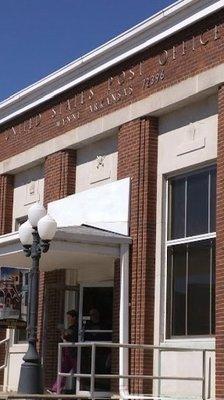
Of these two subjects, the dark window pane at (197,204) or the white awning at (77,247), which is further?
the white awning at (77,247)

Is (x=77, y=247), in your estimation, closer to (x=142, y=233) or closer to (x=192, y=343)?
(x=142, y=233)

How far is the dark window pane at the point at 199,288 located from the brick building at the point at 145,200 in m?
0.02

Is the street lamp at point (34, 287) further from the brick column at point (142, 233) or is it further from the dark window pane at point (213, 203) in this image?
the dark window pane at point (213, 203)

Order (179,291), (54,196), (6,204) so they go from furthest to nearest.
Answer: (6,204)
(54,196)
(179,291)

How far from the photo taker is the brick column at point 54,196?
70.7 feet

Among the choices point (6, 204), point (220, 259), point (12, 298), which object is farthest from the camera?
point (6, 204)

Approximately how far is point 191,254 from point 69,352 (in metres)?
3.50

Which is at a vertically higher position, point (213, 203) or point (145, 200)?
point (145, 200)

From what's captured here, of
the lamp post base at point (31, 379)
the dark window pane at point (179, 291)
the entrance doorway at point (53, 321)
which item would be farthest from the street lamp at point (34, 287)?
the entrance doorway at point (53, 321)

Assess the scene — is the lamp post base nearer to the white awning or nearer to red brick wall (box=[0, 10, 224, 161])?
the white awning

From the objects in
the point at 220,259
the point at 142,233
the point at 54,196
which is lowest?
the point at 220,259

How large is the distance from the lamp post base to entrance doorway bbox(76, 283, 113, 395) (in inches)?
137

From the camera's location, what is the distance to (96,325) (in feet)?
66.9

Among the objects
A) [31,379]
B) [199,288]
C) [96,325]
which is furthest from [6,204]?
[31,379]
